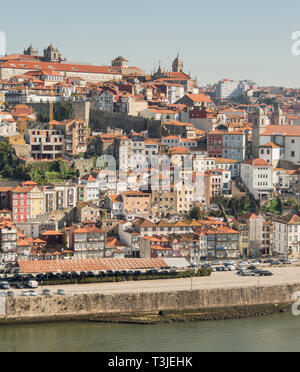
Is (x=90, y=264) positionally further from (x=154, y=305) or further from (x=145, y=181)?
(x=145, y=181)

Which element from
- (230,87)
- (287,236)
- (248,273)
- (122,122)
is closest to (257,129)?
(122,122)

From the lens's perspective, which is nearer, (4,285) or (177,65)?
(4,285)

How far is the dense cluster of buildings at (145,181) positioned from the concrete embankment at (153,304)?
3.84 meters

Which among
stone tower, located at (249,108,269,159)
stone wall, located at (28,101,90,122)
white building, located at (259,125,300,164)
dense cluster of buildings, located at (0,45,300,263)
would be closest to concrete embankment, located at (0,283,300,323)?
dense cluster of buildings, located at (0,45,300,263)

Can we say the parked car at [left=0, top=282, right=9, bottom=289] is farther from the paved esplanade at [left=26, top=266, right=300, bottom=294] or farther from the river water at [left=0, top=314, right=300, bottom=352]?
the river water at [left=0, top=314, right=300, bottom=352]

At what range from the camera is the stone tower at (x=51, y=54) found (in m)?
51.8

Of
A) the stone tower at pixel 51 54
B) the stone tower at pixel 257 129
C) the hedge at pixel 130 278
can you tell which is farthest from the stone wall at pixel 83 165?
the stone tower at pixel 51 54

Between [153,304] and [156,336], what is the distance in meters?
2.37

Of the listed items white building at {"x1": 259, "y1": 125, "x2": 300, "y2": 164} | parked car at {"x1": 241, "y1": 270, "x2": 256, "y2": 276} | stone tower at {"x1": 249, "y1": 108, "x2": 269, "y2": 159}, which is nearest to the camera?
parked car at {"x1": 241, "y1": 270, "x2": 256, "y2": 276}

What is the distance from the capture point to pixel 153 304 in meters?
23.8

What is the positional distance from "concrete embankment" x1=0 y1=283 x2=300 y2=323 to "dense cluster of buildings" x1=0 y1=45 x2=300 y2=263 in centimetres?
384

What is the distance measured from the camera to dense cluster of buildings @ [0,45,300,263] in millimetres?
28328

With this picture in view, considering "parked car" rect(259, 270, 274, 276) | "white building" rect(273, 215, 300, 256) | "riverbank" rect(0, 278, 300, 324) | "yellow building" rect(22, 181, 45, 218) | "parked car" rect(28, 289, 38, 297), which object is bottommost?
"riverbank" rect(0, 278, 300, 324)
